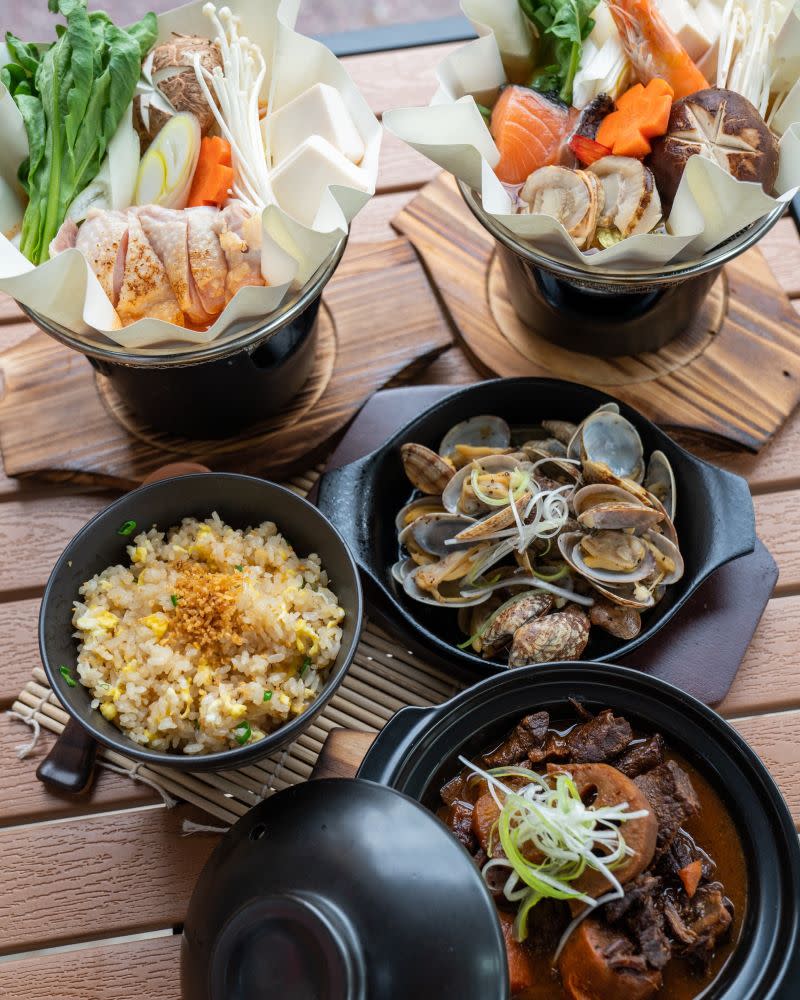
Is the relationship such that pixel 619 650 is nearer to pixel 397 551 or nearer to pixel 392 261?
pixel 397 551

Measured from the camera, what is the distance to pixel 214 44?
185 centimetres

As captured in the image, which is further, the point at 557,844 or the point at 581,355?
the point at 581,355

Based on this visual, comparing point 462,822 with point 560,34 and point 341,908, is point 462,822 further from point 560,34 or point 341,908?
point 560,34

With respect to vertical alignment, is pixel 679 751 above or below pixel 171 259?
below

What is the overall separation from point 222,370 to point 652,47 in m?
0.99

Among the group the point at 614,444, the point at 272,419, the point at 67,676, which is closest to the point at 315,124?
the point at 272,419

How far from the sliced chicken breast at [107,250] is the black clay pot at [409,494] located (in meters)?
0.51

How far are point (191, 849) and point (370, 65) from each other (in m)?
1.75

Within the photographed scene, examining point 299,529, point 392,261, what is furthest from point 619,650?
point 392,261

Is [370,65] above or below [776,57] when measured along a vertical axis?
below

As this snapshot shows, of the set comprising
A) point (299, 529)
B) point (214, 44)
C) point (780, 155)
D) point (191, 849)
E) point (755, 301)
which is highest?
point (780, 155)

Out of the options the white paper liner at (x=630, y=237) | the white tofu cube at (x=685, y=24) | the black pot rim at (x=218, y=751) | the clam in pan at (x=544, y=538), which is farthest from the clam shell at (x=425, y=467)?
the white tofu cube at (x=685, y=24)

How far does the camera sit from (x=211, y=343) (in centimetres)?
167

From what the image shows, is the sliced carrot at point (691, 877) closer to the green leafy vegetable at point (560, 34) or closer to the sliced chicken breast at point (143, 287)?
the sliced chicken breast at point (143, 287)
